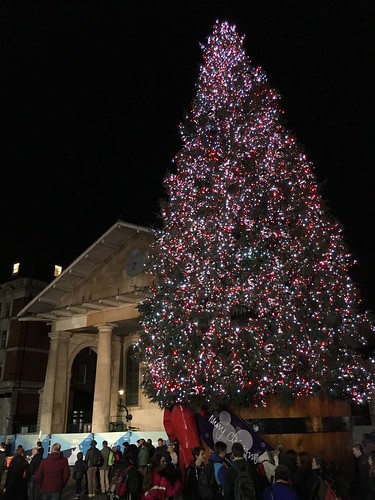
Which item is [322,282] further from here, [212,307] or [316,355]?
[212,307]

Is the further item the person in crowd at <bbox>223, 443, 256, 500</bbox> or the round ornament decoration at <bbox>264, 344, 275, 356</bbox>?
the round ornament decoration at <bbox>264, 344, 275, 356</bbox>

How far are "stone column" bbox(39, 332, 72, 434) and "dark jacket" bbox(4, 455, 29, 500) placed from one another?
15.3 meters

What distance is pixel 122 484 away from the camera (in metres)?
8.26

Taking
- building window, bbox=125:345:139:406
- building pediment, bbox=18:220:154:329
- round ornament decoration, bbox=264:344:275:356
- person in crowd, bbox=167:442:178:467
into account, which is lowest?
person in crowd, bbox=167:442:178:467

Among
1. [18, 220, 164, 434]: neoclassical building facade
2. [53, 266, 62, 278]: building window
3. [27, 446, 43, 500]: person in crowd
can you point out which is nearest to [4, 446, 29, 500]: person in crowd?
[27, 446, 43, 500]: person in crowd

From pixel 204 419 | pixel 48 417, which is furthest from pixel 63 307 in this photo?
pixel 204 419

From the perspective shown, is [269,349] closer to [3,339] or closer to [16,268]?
[3,339]

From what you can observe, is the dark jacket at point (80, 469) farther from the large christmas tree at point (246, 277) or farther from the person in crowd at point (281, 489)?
the person in crowd at point (281, 489)

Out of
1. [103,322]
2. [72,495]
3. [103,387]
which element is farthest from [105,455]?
[103,322]

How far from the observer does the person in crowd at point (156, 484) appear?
6.59 metres

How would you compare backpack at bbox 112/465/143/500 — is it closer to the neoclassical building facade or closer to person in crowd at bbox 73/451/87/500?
person in crowd at bbox 73/451/87/500

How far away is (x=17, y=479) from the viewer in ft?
31.8

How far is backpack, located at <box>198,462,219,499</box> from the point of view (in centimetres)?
736

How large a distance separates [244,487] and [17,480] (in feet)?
19.3
